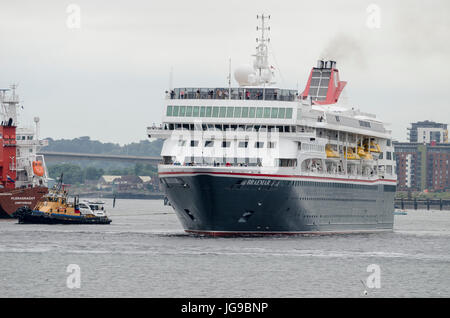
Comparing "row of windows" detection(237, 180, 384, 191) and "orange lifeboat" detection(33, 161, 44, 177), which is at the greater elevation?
"orange lifeboat" detection(33, 161, 44, 177)

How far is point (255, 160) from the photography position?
79.5 metres

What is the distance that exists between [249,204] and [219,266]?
16.0m

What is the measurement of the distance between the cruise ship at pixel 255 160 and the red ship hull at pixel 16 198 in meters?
42.6

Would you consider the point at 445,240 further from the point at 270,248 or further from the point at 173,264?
the point at 173,264

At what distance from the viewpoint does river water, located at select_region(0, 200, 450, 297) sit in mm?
53219

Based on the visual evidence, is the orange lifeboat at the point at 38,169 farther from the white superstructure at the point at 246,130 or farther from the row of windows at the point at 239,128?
the row of windows at the point at 239,128

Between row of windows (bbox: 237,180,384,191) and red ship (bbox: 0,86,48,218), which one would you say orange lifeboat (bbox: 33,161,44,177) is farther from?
row of windows (bbox: 237,180,384,191)

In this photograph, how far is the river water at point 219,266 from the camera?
53219mm

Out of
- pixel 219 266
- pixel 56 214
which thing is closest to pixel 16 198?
pixel 56 214

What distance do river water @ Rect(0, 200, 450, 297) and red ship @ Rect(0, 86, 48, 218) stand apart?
36.3 metres

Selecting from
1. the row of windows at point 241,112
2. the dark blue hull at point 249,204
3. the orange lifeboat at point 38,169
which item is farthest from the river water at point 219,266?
the orange lifeboat at point 38,169

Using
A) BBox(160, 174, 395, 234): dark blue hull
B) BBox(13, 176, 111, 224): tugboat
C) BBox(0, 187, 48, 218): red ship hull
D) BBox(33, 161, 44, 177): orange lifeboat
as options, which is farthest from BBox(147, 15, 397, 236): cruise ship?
BBox(33, 161, 44, 177): orange lifeboat

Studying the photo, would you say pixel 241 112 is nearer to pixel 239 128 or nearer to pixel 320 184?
pixel 239 128
